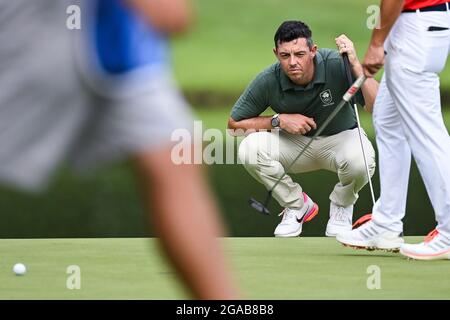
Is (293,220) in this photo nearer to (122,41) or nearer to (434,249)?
(434,249)

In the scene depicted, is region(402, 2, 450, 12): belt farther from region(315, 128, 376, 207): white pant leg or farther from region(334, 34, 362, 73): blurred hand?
region(315, 128, 376, 207): white pant leg

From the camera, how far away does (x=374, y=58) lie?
14.8 feet

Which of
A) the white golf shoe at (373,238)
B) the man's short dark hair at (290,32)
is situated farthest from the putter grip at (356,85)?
the man's short dark hair at (290,32)

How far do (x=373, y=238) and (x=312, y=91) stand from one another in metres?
1.41

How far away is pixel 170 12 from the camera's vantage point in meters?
1.90

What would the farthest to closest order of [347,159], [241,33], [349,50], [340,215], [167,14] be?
[241,33] → [340,215] → [347,159] → [349,50] → [167,14]

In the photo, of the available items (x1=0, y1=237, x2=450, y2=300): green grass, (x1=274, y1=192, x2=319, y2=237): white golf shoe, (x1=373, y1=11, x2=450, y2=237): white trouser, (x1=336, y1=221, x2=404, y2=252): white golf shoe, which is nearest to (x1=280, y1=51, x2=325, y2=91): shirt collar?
(x1=274, y1=192, x2=319, y2=237): white golf shoe

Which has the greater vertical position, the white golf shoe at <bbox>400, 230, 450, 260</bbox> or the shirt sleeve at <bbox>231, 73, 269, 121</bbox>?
the shirt sleeve at <bbox>231, 73, 269, 121</bbox>

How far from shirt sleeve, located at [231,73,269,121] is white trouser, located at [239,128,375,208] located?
115mm

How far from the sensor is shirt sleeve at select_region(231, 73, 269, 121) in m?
6.35

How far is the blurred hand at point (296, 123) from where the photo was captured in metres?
6.14

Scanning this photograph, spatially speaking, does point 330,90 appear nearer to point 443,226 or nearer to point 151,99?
point 443,226

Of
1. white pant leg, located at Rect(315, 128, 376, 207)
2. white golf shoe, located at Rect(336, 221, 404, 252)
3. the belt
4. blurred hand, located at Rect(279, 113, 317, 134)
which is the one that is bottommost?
white golf shoe, located at Rect(336, 221, 404, 252)

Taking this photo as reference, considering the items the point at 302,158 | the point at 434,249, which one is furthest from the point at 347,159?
the point at 434,249
